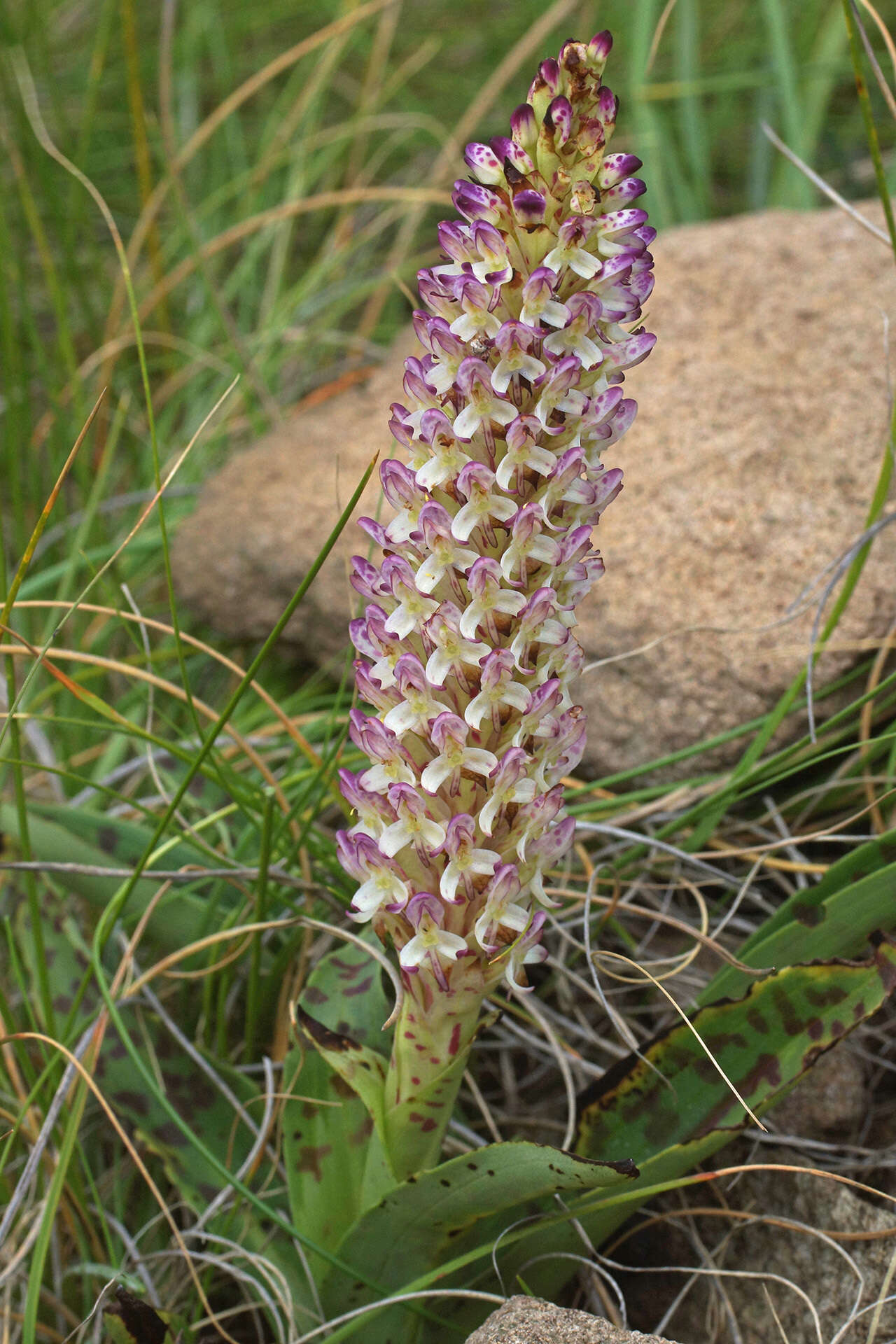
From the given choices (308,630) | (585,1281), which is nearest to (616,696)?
(308,630)

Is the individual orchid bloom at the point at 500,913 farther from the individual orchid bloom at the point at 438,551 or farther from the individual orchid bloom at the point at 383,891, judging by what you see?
the individual orchid bloom at the point at 438,551

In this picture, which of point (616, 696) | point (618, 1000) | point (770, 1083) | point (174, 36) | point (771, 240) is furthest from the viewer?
point (174, 36)

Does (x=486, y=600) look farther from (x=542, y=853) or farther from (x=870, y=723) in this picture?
(x=870, y=723)

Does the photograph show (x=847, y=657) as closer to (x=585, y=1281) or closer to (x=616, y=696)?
(x=616, y=696)

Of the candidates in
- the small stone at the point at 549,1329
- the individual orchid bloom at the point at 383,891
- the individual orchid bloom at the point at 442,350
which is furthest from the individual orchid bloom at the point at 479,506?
the small stone at the point at 549,1329

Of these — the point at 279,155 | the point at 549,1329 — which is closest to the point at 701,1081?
the point at 549,1329

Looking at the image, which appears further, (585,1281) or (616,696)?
(616,696)

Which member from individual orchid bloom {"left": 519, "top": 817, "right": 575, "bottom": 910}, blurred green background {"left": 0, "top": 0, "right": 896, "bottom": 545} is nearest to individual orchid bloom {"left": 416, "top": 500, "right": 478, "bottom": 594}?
individual orchid bloom {"left": 519, "top": 817, "right": 575, "bottom": 910}

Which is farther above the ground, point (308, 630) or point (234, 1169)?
point (308, 630)
